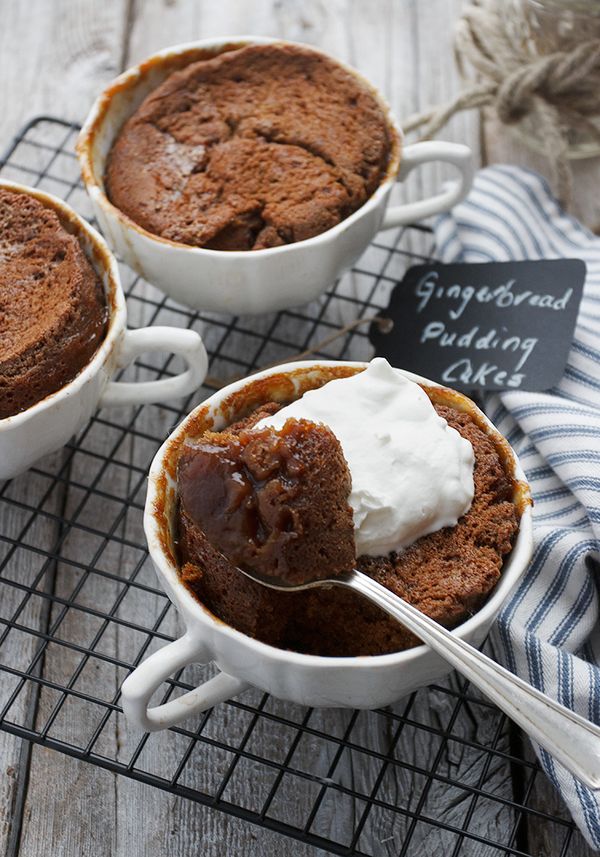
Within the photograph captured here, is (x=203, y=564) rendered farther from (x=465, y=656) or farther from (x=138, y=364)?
(x=138, y=364)

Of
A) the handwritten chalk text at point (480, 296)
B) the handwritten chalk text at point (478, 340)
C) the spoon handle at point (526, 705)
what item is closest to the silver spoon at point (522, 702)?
the spoon handle at point (526, 705)

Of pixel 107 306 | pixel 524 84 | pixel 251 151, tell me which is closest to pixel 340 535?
pixel 107 306

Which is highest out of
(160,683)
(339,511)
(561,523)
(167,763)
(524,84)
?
(524,84)

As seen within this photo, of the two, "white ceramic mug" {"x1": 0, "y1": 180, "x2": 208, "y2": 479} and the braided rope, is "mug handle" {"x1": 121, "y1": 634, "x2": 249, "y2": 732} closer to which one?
"white ceramic mug" {"x1": 0, "y1": 180, "x2": 208, "y2": 479}

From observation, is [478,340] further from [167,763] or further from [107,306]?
[167,763]

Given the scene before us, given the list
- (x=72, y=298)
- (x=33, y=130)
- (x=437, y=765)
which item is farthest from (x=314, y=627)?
(x=33, y=130)

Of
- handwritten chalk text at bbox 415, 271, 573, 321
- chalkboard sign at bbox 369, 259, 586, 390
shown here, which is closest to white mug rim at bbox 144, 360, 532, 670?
chalkboard sign at bbox 369, 259, 586, 390
